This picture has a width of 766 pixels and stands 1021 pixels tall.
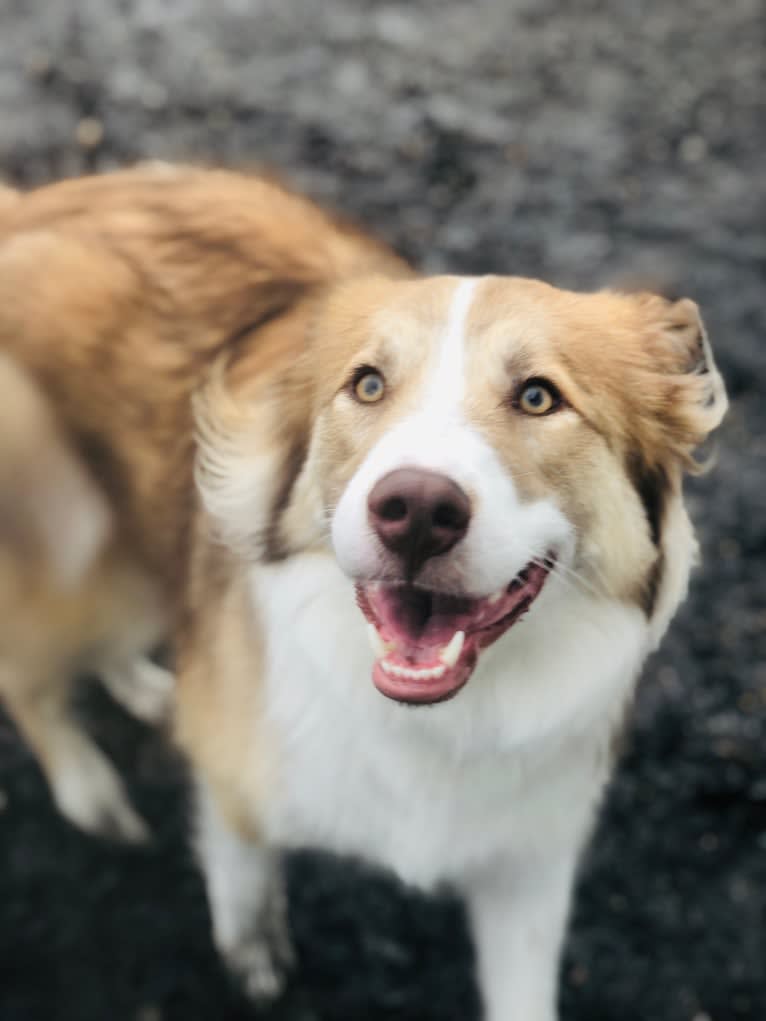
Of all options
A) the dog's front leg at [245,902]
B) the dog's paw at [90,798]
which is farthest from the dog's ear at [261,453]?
the dog's paw at [90,798]

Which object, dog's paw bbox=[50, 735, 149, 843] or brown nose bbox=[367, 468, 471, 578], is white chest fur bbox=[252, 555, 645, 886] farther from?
dog's paw bbox=[50, 735, 149, 843]

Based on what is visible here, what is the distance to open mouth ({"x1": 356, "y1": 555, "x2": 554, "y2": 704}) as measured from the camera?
5.46 ft

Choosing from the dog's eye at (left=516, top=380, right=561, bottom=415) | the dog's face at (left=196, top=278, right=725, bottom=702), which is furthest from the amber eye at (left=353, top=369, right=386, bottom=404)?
the dog's eye at (left=516, top=380, right=561, bottom=415)

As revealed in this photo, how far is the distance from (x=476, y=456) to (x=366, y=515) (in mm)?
176

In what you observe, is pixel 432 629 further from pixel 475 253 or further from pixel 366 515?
pixel 475 253

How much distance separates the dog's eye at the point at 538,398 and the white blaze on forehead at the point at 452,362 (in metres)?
0.10

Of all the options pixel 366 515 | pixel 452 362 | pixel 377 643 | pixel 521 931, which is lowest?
pixel 521 931

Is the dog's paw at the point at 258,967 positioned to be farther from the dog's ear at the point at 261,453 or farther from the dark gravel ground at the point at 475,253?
the dog's ear at the point at 261,453

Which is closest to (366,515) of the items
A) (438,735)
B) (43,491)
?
(438,735)

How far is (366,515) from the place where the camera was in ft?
5.18

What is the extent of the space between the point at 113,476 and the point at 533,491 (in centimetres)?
121

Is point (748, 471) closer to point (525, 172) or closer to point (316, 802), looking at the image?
point (525, 172)

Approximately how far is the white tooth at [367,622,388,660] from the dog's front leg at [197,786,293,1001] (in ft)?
2.89

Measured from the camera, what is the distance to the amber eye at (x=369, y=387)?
5.90ft
